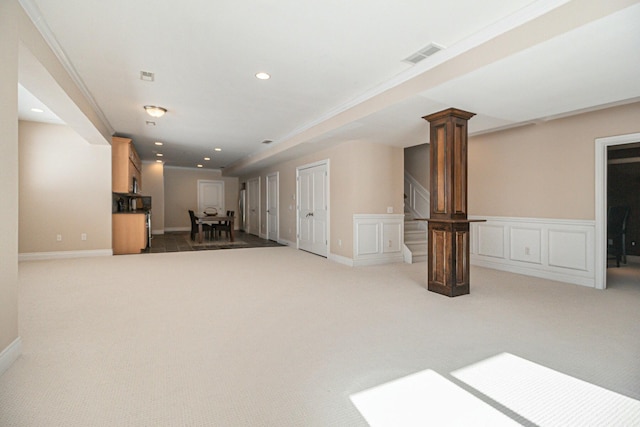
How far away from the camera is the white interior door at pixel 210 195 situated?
43.0 ft

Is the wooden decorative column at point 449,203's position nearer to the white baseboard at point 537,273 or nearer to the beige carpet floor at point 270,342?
the beige carpet floor at point 270,342

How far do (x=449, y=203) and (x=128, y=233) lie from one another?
660 cm

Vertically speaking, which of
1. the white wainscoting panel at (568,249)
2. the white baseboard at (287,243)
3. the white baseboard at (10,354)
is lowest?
the white baseboard at (10,354)

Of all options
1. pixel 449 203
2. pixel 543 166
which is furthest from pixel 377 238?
pixel 543 166

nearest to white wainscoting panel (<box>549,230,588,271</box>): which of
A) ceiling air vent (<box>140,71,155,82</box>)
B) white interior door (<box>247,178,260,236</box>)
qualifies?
ceiling air vent (<box>140,71,155,82</box>)

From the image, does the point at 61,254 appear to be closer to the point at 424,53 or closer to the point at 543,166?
the point at 424,53

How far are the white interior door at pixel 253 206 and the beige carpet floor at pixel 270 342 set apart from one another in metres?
6.67

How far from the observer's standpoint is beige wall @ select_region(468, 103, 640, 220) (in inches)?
174

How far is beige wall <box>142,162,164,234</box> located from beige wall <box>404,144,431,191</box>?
8.49m

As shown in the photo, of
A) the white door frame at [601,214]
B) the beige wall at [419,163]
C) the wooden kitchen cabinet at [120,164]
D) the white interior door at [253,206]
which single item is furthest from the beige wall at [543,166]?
the white interior door at [253,206]

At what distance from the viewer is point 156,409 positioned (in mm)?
1669

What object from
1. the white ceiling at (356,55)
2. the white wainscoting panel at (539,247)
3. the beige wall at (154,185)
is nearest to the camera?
the white ceiling at (356,55)

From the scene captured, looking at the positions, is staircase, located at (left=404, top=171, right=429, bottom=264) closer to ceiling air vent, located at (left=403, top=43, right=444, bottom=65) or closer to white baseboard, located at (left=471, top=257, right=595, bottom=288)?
white baseboard, located at (left=471, top=257, right=595, bottom=288)

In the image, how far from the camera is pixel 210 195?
13.3 metres
